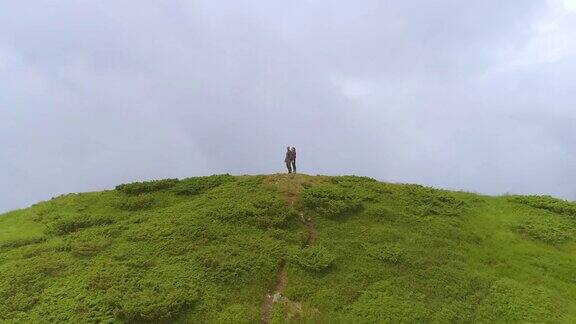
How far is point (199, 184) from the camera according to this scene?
116 ft

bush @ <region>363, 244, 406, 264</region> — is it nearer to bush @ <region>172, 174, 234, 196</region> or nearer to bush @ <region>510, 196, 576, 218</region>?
bush @ <region>172, 174, 234, 196</region>

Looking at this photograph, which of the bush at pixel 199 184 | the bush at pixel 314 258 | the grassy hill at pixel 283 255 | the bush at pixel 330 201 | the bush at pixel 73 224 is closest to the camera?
the grassy hill at pixel 283 255

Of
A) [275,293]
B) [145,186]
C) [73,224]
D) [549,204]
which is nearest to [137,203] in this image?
[145,186]

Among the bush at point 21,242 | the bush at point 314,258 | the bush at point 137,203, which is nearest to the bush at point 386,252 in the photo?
the bush at point 314,258

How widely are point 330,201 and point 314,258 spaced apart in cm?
568

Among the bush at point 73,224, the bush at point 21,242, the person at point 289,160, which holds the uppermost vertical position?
the person at point 289,160

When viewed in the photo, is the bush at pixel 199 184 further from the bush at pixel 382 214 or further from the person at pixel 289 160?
the bush at pixel 382 214

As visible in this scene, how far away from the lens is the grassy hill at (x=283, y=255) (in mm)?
23797

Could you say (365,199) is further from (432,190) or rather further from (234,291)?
(234,291)

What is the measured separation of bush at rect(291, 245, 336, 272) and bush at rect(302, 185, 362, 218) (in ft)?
12.3

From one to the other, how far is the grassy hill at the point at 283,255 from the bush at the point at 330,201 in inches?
4.4

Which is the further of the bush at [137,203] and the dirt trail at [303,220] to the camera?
the bush at [137,203]

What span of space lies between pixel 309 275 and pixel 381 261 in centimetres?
381

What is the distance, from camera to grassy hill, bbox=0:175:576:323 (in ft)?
78.1
